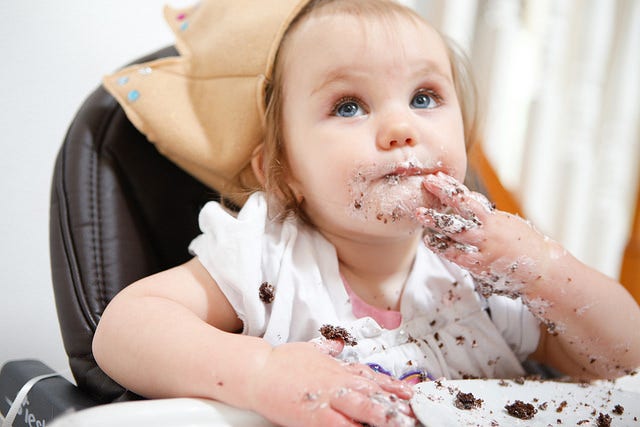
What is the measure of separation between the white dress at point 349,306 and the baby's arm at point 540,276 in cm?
8

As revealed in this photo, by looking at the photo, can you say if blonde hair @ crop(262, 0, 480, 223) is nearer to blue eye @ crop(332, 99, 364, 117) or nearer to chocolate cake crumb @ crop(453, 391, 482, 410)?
blue eye @ crop(332, 99, 364, 117)

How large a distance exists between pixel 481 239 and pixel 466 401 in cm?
20

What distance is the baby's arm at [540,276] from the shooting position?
0.72m

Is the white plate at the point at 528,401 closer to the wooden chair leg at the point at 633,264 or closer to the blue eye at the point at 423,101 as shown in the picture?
the blue eye at the point at 423,101

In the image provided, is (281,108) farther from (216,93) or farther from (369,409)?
(369,409)

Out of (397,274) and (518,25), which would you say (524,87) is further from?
(397,274)

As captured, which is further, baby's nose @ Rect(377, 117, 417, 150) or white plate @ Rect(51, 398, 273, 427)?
baby's nose @ Rect(377, 117, 417, 150)

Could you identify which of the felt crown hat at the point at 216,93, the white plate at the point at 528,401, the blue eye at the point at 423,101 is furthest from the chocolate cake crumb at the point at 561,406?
the felt crown hat at the point at 216,93

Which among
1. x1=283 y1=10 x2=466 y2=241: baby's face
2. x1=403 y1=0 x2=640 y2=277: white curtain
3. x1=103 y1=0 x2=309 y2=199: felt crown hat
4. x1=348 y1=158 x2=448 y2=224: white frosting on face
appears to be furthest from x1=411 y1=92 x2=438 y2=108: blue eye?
x1=403 y1=0 x2=640 y2=277: white curtain

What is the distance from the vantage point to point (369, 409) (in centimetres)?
50

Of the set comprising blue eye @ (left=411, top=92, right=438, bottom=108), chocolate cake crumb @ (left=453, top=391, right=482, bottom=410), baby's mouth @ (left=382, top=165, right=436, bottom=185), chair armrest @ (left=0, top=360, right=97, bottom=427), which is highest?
blue eye @ (left=411, top=92, right=438, bottom=108)

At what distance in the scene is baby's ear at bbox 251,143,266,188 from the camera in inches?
35.2

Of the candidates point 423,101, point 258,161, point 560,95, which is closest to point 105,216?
point 258,161

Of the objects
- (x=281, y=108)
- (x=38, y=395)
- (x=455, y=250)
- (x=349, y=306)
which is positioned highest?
(x=281, y=108)
